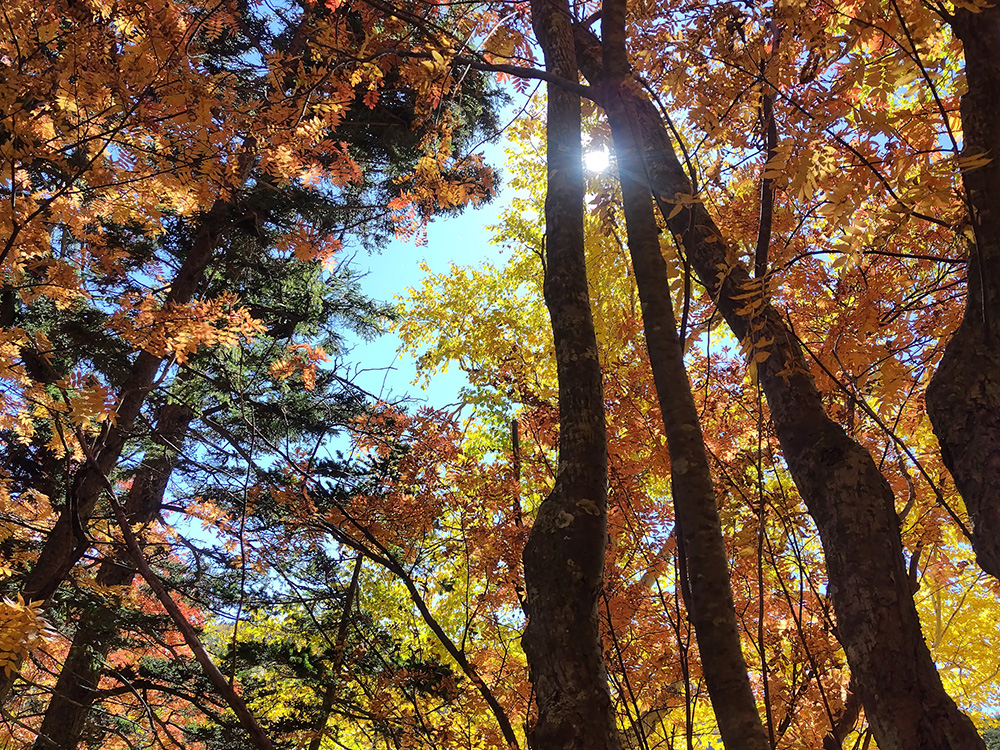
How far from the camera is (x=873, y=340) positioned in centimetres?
328

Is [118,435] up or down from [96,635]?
up

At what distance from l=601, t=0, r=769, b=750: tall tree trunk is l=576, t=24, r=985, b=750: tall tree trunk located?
0.65ft

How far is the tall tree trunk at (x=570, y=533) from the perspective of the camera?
1.28 meters

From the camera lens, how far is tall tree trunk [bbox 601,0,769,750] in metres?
1.32

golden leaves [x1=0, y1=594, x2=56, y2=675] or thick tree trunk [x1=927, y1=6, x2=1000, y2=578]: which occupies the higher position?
thick tree trunk [x1=927, y1=6, x2=1000, y2=578]

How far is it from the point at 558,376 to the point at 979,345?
1.21m

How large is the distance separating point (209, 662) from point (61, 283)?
375 cm

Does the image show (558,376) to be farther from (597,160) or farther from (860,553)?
(597,160)

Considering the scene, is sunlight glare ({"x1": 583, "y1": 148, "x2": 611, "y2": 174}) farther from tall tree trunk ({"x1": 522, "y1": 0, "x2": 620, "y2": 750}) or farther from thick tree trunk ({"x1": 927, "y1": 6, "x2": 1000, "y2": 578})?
thick tree trunk ({"x1": 927, "y1": 6, "x2": 1000, "y2": 578})

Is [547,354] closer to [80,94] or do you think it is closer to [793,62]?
[793,62]

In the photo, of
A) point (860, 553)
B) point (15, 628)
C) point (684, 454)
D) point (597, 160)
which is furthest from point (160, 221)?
point (860, 553)

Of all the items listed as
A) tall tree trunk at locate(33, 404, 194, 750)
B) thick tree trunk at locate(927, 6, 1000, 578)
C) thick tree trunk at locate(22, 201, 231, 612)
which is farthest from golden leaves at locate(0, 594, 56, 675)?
thick tree trunk at locate(927, 6, 1000, 578)

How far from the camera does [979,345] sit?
1.65m

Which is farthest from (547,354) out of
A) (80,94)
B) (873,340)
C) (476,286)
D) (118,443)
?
(80,94)
